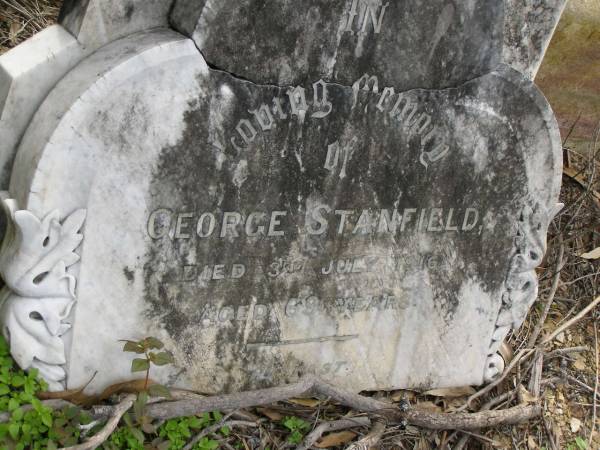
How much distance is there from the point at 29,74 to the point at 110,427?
1.09 meters

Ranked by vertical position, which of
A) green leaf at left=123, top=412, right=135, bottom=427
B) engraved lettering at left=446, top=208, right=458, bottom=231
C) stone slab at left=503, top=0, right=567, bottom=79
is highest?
stone slab at left=503, top=0, right=567, bottom=79

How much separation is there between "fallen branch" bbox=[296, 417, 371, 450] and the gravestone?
146 mm

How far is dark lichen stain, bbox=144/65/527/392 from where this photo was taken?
7.73 feet

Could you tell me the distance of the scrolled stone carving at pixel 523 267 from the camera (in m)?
3.03

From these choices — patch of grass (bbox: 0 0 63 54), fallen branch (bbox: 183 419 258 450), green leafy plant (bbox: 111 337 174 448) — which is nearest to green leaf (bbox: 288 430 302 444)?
fallen branch (bbox: 183 419 258 450)

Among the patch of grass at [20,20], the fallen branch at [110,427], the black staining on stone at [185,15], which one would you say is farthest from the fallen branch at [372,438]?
the patch of grass at [20,20]

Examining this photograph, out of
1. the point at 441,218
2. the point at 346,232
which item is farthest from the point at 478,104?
the point at 346,232

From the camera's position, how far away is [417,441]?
118 inches

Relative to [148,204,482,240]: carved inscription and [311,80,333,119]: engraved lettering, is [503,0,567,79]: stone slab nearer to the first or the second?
[148,204,482,240]: carved inscription

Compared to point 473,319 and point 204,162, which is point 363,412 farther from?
point 204,162

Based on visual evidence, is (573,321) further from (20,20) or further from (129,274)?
(20,20)

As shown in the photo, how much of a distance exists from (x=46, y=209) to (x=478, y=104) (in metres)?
1.56

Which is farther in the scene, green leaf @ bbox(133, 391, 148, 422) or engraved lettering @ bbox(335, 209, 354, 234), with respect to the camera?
engraved lettering @ bbox(335, 209, 354, 234)

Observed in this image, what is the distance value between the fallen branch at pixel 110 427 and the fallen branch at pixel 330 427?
68 cm
